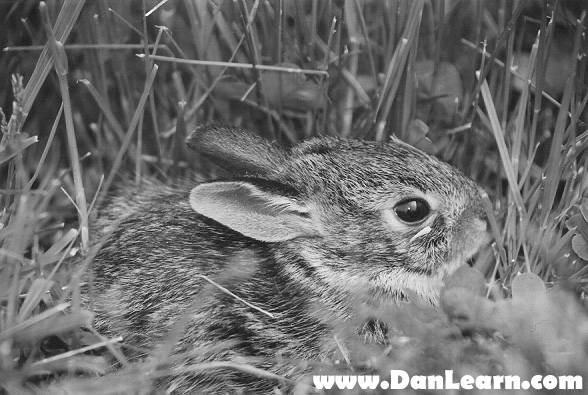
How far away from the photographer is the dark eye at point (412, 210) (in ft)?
14.9

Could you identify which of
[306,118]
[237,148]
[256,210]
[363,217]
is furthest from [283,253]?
[306,118]

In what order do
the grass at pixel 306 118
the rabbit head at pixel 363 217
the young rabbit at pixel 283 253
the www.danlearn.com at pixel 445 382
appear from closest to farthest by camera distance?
the www.danlearn.com at pixel 445 382 → the grass at pixel 306 118 → the young rabbit at pixel 283 253 → the rabbit head at pixel 363 217

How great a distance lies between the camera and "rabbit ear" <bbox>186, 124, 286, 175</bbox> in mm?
A: 4785

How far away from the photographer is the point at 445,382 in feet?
11.5

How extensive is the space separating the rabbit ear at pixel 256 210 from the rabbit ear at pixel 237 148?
36 centimetres

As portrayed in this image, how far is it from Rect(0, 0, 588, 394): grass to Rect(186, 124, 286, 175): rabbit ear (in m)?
0.47

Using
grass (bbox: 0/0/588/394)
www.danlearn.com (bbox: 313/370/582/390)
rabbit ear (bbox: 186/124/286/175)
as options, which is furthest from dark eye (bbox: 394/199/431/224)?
www.danlearn.com (bbox: 313/370/582/390)

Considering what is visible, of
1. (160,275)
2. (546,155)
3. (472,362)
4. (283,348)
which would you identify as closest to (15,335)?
(160,275)

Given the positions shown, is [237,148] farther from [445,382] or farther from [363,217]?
[445,382]

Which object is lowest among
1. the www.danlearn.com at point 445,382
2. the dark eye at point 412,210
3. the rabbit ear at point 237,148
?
the www.danlearn.com at point 445,382

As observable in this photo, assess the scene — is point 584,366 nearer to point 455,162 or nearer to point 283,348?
point 283,348

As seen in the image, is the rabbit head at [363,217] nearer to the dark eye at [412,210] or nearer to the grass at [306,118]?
the dark eye at [412,210]

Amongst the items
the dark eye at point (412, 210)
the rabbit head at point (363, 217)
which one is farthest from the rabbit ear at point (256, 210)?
the dark eye at point (412, 210)

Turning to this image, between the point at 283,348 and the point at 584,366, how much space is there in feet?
5.37
